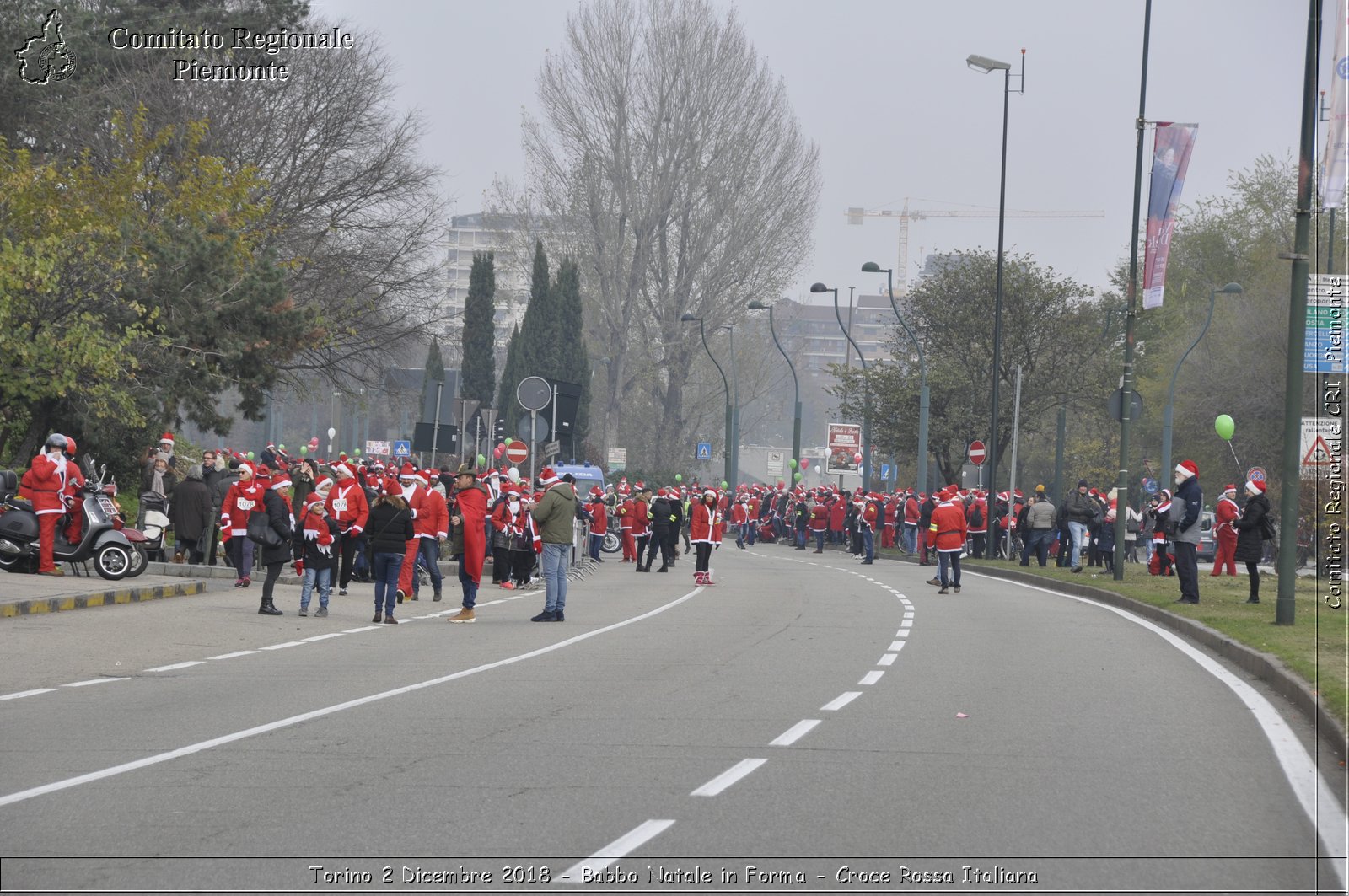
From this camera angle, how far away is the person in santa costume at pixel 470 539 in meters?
20.9

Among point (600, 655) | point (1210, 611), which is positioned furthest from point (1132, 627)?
point (600, 655)

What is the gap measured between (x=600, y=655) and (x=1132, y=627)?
25.0ft

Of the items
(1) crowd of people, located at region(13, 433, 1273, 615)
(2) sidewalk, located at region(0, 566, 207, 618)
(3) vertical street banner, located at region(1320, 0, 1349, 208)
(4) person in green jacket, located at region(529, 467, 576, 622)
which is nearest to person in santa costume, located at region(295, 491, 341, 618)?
(1) crowd of people, located at region(13, 433, 1273, 615)

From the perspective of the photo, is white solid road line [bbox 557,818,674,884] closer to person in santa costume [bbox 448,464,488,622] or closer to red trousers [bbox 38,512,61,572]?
person in santa costume [bbox 448,464,488,622]

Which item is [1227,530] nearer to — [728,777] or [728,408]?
[728,777]

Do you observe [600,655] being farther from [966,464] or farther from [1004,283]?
[966,464]

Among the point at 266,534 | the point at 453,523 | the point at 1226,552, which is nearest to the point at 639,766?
the point at 266,534

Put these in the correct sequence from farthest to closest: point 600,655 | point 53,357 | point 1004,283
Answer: point 1004,283, point 53,357, point 600,655

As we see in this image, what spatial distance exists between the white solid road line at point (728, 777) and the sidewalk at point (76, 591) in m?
11.7

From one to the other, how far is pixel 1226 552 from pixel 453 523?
13.6m

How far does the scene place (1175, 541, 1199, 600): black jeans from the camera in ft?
76.6

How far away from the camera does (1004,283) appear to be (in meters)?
54.9

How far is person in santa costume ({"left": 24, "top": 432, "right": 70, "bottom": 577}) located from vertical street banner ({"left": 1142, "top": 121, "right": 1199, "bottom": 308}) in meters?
15.6

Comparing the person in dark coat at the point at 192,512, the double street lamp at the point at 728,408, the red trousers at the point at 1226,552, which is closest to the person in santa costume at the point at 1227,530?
the red trousers at the point at 1226,552
